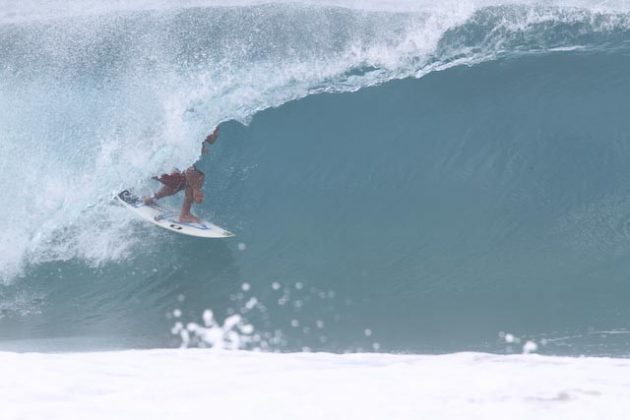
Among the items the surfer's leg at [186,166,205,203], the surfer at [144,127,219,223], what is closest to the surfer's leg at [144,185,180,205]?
the surfer at [144,127,219,223]

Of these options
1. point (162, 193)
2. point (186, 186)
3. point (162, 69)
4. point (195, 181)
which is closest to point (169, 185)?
point (162, 193)

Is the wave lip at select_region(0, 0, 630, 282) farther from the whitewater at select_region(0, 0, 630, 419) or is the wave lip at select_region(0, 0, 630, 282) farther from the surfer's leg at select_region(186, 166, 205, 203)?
the surfer's leg at select_region(186, 166, 205, 203)

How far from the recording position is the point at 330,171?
1209 centimetres

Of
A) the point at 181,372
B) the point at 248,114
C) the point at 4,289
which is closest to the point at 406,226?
the point at 248,114

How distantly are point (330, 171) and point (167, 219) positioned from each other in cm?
254

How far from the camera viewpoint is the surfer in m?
11.0

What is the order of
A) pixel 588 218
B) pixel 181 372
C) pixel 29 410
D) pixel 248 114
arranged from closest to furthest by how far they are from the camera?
pixel 29 410 → pixel 181 372 → pixel 588 218 → pixel 248 114

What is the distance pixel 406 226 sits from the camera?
11164 mm

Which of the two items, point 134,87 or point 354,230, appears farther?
point 134,87

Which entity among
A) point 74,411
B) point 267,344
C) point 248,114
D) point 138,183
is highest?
point 248,114

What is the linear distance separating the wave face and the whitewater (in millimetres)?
32

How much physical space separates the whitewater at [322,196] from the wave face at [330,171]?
0.11 ft

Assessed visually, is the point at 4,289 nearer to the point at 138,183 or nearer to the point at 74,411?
the point at 138,183

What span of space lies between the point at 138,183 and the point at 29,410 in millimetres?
6353
